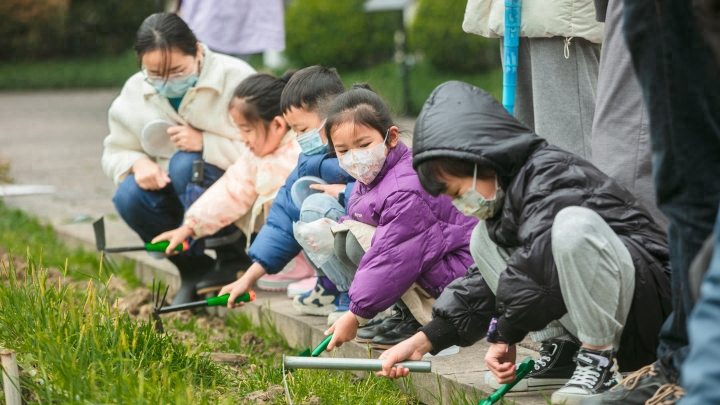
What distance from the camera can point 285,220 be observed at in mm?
3482

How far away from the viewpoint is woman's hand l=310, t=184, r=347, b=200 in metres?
3.41

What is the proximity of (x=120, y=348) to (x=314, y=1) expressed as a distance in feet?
35.9

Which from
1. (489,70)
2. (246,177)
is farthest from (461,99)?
(489,70)

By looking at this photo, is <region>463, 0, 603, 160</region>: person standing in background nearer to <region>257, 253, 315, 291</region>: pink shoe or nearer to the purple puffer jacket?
the purple puffer jacket

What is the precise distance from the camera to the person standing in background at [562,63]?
10.7 ft

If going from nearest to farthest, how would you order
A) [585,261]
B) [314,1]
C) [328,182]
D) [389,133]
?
[585,261] < [389,133] < [328,182] < [314,1]

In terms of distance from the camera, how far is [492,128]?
2.31 m

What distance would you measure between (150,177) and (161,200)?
0.44 ft

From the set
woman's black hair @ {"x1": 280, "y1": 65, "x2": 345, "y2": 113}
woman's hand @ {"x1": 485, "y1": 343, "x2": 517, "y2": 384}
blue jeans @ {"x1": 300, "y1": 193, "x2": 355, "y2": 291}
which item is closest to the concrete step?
woman's hand @ {"x1": 485, "y1": 343, "x2": 517, "y2": 384}

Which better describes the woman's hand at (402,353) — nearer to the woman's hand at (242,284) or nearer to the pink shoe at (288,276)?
the woman's hand at (242,284)

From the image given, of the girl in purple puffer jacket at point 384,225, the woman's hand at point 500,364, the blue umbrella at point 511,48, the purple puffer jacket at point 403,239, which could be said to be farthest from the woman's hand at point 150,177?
the woman's hand at point 500,364

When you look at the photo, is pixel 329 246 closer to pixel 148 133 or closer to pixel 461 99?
pixel 461 99

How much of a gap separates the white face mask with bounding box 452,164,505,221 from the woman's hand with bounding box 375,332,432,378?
406 mm

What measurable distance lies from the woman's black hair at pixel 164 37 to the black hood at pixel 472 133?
193cm
